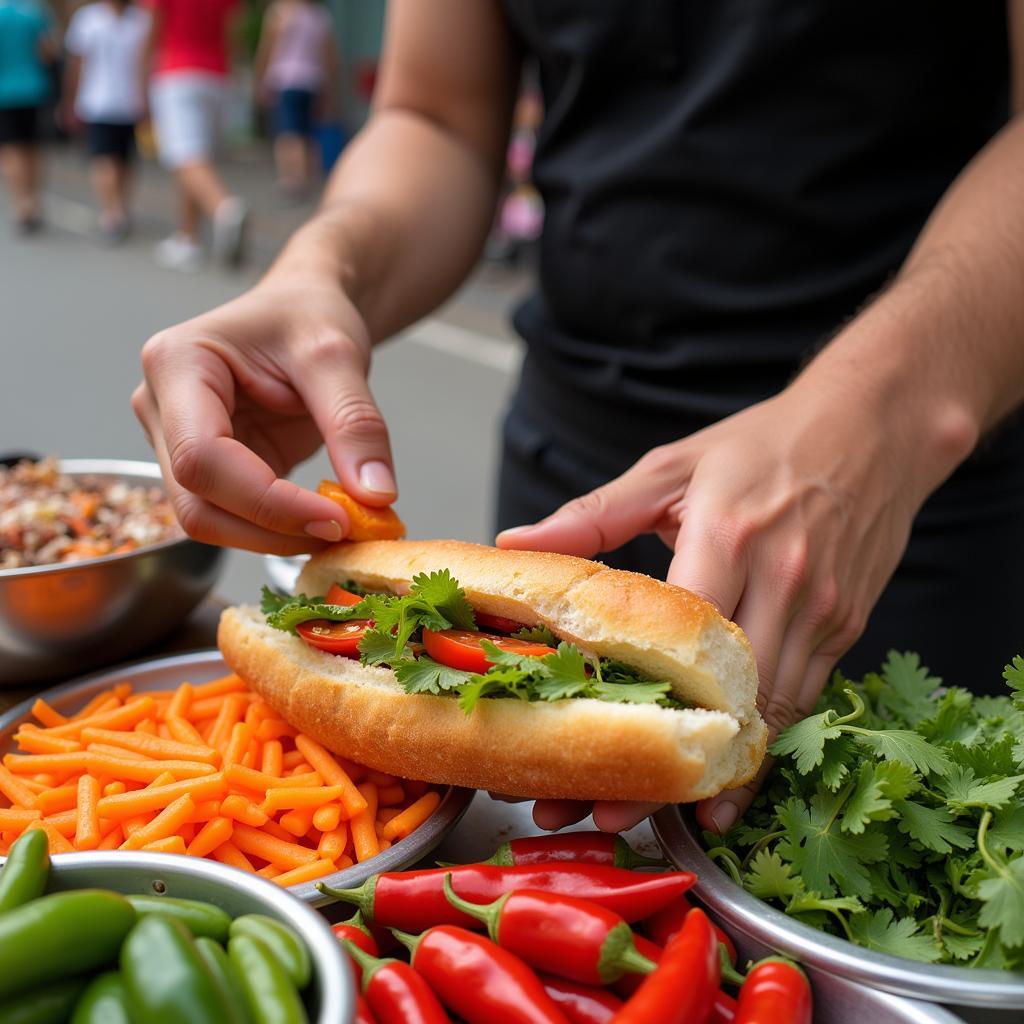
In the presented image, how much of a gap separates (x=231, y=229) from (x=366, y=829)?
11786 millimetres

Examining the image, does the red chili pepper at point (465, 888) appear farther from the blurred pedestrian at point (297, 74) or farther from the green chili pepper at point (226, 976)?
the blurred pedestrian at point (297, 74)

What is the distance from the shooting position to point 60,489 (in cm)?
288

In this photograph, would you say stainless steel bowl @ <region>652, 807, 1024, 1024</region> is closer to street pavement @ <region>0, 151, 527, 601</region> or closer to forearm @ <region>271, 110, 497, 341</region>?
forearm @ <region>271, 110, 497, 341</region>

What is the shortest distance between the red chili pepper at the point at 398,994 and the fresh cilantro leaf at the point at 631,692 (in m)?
0.45

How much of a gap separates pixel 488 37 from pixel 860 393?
182 centimetres

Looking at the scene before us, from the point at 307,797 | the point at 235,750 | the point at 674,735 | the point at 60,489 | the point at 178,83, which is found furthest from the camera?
the point at 178,83

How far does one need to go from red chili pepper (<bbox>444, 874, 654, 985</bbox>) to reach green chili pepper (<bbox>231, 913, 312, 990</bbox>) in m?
0.29

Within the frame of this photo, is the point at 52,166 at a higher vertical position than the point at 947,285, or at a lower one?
lower

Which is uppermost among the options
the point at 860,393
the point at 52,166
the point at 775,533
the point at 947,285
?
the point at 947,285

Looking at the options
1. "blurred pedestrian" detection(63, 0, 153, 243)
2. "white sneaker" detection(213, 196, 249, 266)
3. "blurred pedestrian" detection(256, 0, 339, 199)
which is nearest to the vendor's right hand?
"white sneaker" detection(213, 196, 249, 266)

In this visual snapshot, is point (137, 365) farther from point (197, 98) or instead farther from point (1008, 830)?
point (1008, 830)

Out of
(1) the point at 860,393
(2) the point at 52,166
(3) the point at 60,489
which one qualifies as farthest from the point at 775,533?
(2) the point at 52,166

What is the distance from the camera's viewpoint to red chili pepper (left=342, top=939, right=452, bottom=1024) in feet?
4.08

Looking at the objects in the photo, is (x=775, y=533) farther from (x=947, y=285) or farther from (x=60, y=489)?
(x=60, y=489)
